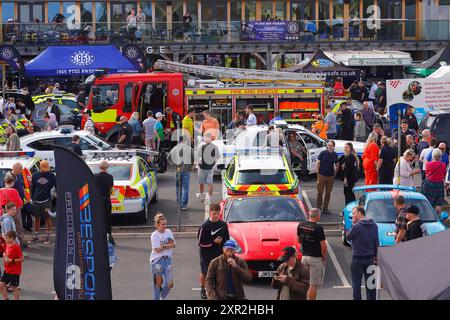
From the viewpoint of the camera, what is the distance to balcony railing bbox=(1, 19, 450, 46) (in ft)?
156

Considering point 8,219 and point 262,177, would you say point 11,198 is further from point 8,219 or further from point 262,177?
point 262,177

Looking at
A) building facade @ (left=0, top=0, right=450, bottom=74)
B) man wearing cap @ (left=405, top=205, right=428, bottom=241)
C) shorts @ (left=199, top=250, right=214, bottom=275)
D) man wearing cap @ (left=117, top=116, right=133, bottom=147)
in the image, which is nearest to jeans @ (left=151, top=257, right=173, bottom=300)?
shorts @ (left=199, top=250, right=214, bottom=275)

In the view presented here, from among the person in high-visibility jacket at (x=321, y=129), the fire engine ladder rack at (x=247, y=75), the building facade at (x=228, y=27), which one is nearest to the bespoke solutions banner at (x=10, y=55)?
the fire engine ladder rack at (x=247, y=75)

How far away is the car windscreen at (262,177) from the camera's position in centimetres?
1948

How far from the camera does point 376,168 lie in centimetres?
2169

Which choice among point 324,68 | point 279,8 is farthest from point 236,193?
point 279,8

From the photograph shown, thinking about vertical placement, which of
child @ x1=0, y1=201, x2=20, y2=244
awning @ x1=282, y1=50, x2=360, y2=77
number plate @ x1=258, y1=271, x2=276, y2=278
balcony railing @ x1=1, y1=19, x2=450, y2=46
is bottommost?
number plate @ x1=258, y1=271, x2=276, y2=278

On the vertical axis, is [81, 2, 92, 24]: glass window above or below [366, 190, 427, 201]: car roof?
above

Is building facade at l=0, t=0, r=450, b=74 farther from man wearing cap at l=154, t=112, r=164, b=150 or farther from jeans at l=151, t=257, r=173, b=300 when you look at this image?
jeans at l=151, t=257, r=173, b=300

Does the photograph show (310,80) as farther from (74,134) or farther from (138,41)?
(138,41)

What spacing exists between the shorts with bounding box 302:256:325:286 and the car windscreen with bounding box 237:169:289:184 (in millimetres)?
5256

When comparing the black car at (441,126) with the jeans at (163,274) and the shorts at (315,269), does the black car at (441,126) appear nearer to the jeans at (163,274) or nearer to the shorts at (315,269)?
the shorts at (315,269)
